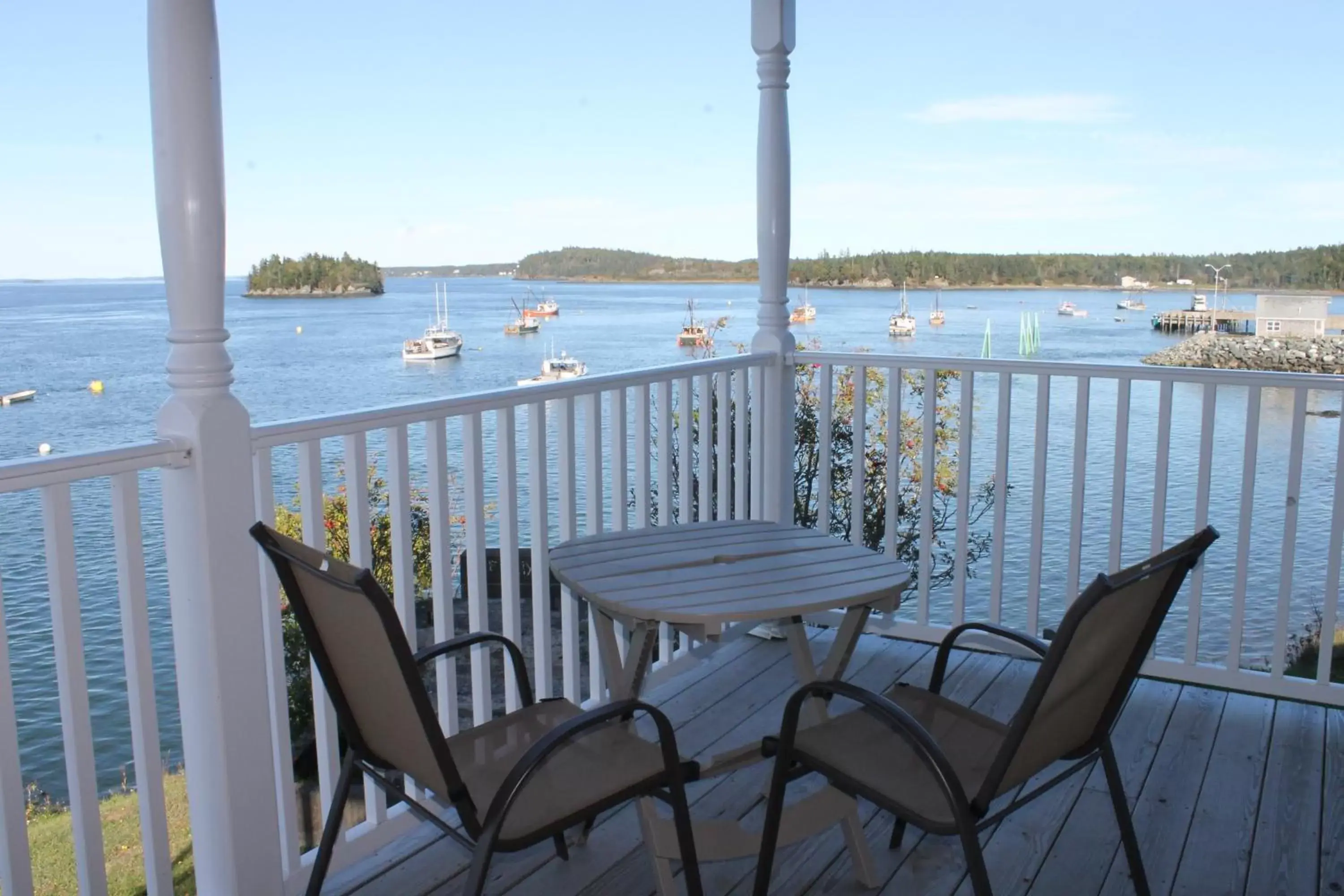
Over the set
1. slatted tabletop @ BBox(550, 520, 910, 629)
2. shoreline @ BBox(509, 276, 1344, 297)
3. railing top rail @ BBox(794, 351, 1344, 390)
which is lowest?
slatted tabletop @ BBox(550, 520, 910, 629)

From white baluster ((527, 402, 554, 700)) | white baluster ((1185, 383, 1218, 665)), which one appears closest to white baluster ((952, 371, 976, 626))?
white baluster ((1185, 383, 1218, 665))

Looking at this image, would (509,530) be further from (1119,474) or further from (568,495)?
(1119,474)

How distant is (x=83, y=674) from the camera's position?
192 centimetres

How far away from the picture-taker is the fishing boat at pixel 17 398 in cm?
1784

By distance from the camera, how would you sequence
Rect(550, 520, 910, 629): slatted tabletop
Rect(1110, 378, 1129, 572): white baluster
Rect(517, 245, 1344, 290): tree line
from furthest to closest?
1. Rect(517, 245, 1344, 290): tree line
2. Rect(1110, 378, 1129, 572): white baluster
3. Rect(550, 520, 910, 629): slatted tabletop

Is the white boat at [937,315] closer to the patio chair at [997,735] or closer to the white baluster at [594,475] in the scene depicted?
the white baluster at [594,475]

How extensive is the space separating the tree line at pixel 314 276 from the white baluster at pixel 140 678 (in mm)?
20511

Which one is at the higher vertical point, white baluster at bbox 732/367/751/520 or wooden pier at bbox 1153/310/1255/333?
wooden pier at bbox 1153/310/1255/333

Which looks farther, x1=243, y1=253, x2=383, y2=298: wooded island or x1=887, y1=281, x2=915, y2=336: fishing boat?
x1=243, y1=253, x2=383, y2=298: wooded island

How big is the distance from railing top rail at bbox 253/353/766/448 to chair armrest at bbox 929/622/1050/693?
3.98 feet

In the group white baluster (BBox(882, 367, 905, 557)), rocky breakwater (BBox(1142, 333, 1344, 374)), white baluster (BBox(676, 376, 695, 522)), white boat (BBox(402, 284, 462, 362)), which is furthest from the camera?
white boat (BBox(402, 284, 462, 362))

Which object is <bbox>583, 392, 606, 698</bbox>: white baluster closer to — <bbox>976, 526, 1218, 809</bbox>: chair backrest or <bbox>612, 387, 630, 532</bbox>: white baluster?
<bbox>612, 387, 630, 532</bbox>: white baluster

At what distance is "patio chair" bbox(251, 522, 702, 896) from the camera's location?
171 centimetres

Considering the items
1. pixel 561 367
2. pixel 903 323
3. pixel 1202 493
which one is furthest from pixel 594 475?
pixel 561 367
